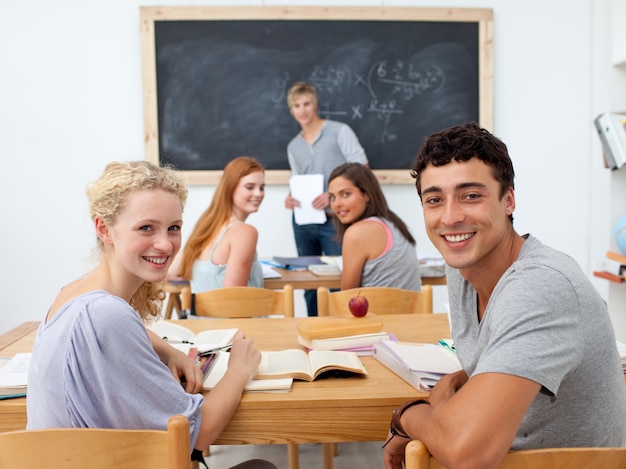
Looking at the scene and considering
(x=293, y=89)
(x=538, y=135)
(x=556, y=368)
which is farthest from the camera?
(x=538, y=135)

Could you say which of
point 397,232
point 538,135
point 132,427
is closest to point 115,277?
point 132,427

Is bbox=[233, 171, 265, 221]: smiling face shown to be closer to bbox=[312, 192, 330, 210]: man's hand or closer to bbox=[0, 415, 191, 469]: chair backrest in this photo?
bbox=[312, 192, 330, 210]: man's hand

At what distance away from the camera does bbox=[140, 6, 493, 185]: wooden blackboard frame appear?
4.74m

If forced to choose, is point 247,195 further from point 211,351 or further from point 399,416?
point 399,416

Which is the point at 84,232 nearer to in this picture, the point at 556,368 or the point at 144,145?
the point at 144,145

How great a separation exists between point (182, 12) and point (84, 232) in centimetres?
171

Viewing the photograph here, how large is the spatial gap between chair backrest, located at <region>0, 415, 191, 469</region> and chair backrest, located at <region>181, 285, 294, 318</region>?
139 centimetres

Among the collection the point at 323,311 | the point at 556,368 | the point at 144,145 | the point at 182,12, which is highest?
the point at 182,12

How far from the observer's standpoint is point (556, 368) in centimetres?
108

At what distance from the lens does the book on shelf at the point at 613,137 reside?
144 inches

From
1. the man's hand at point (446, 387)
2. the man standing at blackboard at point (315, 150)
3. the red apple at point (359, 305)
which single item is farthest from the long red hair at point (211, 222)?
the man's hand at point (446, 387)

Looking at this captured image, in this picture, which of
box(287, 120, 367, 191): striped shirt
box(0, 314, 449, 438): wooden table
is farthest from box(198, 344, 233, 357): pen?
box(287, 120, 367, 191): striped shirt

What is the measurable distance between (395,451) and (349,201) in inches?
70.6

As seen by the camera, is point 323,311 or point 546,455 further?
point 323,311
